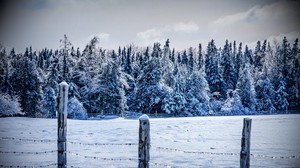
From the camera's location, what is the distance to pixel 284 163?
466 inches

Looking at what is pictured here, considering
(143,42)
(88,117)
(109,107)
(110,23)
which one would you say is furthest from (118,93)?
(143,42)

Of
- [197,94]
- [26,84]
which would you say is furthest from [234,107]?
[26,84]

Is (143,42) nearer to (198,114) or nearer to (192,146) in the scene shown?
(198,114)

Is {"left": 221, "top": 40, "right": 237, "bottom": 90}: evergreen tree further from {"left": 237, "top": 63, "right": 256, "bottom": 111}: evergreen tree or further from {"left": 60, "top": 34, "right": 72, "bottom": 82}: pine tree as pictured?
{"left": 60, "top": 34, "right": 72, "bottom": 82}: pine tree

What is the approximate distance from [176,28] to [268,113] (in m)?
34.6

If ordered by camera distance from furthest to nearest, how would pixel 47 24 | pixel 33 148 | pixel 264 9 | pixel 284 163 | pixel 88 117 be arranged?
1. pixel 264 9
2. pixel 47 24
3. pixel 88 117
4. pixel 33 148
5. pixel 284 163

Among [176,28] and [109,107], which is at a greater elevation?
[176,28]

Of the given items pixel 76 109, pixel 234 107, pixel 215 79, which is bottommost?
pixel 234 107

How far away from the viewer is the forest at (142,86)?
157ft

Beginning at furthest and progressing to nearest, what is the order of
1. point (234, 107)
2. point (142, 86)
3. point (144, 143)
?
point (234, 107) → point (142, 86) → point (144, 143)

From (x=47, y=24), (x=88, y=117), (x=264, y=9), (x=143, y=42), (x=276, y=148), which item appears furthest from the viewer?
(x=143, y=42)

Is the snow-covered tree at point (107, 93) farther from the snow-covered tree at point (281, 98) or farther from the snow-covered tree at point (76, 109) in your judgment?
the snow-covered tree at point (281, 98)

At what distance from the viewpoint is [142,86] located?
56.2 m

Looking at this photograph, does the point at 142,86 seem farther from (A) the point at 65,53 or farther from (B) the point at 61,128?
(B) the point at 61,128
